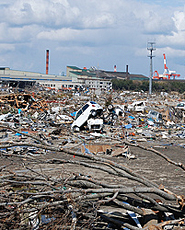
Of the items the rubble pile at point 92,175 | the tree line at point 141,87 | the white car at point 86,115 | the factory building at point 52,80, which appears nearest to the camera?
the rubble pile at point 92,175

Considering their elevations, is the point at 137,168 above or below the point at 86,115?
below

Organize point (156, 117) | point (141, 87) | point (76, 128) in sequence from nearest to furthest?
1. point (76, 128)
2. point (156, 117)
3. point (141, 87)

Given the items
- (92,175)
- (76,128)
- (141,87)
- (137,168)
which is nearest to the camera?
(92,175)

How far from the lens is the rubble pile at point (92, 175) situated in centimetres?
398

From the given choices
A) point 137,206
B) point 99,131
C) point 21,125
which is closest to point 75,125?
point 99,131

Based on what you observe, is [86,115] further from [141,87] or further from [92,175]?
[141,87]

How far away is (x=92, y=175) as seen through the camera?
26.8 feet

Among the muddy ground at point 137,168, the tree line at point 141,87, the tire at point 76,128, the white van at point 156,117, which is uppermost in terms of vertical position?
the tree line at point 141,87

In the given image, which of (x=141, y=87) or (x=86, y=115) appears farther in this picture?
(x=141, y=87)

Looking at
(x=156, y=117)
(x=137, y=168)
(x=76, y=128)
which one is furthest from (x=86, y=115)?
(x=137, y=168)

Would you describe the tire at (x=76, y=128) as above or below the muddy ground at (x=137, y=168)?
above

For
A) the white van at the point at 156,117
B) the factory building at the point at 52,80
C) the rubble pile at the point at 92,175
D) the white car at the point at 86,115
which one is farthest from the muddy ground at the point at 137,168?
the factory building at the point at 52,80

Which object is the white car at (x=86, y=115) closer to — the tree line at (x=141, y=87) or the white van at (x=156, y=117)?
the white van at (x=156, y=117)

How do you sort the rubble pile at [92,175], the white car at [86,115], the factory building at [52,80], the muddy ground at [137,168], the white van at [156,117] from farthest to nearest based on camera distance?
the factory building at [52,80]
the white van at [156,117]
the white car at [86,115]
the muddy ground at [137,168]
the rubble pile at [92,175]
